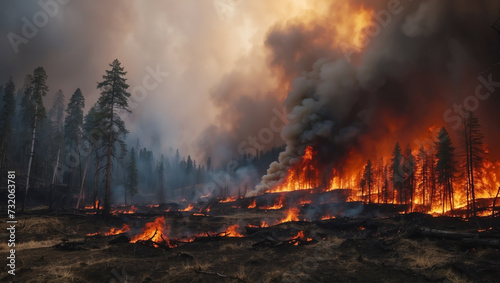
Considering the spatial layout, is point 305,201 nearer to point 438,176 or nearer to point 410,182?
point 410,182

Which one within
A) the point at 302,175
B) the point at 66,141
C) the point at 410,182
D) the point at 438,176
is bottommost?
the point at 410,182

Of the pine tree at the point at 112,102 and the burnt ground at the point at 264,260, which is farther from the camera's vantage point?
the pine tree at the point at 112,102

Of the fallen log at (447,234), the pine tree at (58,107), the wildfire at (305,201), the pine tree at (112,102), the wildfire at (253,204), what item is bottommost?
the wildfire at (253,204)

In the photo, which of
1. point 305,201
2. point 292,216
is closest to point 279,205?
point 305,201

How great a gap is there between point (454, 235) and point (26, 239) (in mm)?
28363

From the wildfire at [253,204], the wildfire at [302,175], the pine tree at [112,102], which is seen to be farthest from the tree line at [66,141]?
the wildfire at [302,175]

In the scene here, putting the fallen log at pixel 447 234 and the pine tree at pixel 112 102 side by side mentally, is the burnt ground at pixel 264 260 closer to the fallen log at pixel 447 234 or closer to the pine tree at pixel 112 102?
the fallen log at pixel 447 234

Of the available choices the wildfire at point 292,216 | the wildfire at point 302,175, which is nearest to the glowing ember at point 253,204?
the wildfire at point 292,216

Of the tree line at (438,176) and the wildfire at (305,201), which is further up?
the tree line at (438,176)

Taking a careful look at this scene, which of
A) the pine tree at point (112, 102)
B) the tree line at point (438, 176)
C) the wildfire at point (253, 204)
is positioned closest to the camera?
the pine tree at point (112, 102)

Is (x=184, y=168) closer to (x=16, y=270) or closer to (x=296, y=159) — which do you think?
(x=296, y=159)

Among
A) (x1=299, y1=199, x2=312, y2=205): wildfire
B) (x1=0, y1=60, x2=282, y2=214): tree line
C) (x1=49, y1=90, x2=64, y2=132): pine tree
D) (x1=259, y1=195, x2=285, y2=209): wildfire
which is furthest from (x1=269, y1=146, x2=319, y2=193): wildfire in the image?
(x1=49, y1=90, x2=64, y2=132): pine tree

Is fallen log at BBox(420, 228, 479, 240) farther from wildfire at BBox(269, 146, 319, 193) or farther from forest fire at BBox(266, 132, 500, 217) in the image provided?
wildfire at BBox(269, 146, 319, 193)

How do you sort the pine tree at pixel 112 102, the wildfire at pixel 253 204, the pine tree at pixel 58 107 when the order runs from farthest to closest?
the pine tree at pixel 58 107, the wildfire at pixel 253 204, the pine tree at pixel 112 102
